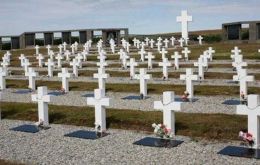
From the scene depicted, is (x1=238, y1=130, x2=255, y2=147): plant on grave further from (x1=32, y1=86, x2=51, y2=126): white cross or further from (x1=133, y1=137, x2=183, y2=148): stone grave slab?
(x1=32, y1=86, x2=51, y2=126): white cross

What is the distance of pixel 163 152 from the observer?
35.0 ft

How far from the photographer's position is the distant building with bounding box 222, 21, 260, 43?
47.0m

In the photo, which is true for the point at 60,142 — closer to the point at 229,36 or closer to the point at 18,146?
the point at 18,146

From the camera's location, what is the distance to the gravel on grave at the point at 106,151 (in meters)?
10.0

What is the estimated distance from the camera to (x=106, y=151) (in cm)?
1095

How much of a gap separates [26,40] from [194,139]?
165 ft

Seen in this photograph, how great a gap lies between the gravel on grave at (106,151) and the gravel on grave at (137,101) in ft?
12.1

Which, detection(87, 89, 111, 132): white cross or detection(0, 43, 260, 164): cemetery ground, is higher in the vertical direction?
detection(87, 89, 111, 132): white cross

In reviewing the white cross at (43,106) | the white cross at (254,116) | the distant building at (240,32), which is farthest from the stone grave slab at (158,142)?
the distant building at (240,32)

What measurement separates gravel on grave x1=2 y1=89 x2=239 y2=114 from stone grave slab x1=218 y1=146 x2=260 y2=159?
13.8 feet

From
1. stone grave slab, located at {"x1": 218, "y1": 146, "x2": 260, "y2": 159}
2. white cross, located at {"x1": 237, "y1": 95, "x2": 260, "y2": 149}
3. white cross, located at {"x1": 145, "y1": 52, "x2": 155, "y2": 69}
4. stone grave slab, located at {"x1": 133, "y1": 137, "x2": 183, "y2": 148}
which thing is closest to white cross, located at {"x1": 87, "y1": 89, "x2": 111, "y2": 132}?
stone grave slab, located at {"x1": 133, "y1": 137, "x2": 183, "y2": 148}

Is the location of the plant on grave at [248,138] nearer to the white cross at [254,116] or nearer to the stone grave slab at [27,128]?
the white cross at [254,116]

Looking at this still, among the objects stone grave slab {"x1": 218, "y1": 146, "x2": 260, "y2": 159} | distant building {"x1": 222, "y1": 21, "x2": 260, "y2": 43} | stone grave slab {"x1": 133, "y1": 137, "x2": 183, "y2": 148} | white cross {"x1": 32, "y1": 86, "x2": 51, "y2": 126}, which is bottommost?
stone grave slab {"x1": 133, "y1": 137, "x2": 183, "y2": 148}

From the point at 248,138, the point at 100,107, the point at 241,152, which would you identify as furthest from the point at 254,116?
the point at 100,107
